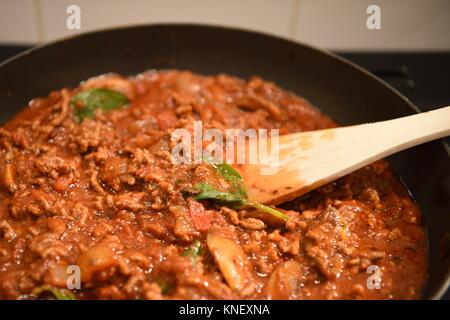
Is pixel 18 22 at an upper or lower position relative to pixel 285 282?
upper

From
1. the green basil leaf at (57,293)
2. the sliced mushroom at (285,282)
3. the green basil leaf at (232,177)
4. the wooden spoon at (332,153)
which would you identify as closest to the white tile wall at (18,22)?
the green basil leaf at (232,177)

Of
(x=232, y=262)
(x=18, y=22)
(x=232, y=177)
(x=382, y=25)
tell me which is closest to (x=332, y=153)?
(x=232, y=177)

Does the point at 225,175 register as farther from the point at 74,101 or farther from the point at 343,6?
the point at 343,6

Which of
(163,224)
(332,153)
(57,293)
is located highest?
(332,153)

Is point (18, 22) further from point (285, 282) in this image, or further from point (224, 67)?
point (285, 282)

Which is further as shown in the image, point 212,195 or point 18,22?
point 18,22

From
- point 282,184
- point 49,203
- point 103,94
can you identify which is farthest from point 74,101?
point 282,184
